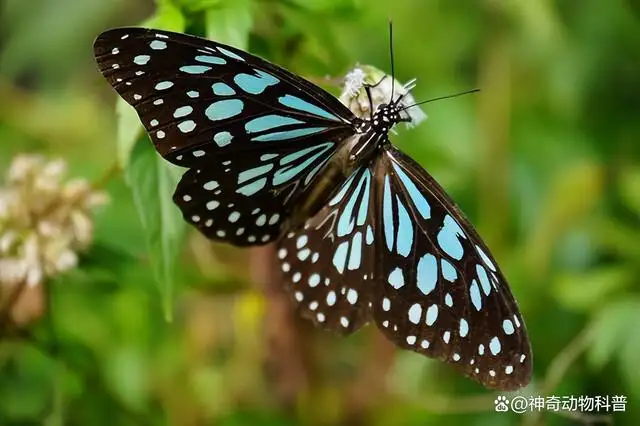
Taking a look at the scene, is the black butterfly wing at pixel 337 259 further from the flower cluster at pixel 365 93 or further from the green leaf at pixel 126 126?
the green leaf at pixel 126 126

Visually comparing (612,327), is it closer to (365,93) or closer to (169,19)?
(365,93)

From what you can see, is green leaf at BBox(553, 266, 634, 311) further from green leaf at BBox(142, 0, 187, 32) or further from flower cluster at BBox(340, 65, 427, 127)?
A: green leaf at BBox(142, 0, 187, 32)

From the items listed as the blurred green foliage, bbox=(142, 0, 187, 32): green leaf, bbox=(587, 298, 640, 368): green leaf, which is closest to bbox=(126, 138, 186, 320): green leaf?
the blurred green foliage

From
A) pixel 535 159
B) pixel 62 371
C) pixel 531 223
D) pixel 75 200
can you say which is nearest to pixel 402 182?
pixel 75 200

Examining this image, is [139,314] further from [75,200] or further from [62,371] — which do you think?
[75,200]

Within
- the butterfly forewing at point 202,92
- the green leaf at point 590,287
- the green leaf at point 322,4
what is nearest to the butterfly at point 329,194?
the butterfly forewing at point 202,92
